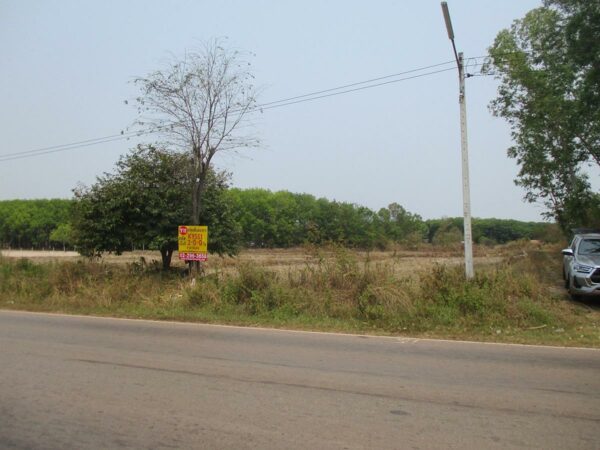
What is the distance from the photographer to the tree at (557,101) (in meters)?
16.5

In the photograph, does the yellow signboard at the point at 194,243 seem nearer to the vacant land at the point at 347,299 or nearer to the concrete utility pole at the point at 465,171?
the vacant land at the point at 347,299

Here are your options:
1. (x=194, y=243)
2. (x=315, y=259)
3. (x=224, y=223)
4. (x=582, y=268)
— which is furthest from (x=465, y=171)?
(x=224, y=223)

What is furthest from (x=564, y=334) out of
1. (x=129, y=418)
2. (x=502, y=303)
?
(x=129, y=418)

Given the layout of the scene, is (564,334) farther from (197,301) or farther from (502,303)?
(197,301)

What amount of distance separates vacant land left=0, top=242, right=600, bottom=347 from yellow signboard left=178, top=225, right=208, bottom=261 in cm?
76

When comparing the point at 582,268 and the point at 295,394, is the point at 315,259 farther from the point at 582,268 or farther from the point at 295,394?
the point at 295,394

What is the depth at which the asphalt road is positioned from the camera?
476cm

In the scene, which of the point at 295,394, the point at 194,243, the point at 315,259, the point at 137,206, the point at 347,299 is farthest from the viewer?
the point at 137,206

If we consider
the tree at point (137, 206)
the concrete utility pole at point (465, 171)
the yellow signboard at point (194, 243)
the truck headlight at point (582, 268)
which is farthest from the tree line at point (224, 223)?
the truck headlight at point (582, 268)

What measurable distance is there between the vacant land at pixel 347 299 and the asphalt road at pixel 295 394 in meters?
1.93

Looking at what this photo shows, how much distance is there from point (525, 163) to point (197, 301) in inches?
792

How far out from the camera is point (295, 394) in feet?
20.2

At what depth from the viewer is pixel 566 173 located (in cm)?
2511

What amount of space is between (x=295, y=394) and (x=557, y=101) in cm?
2073
